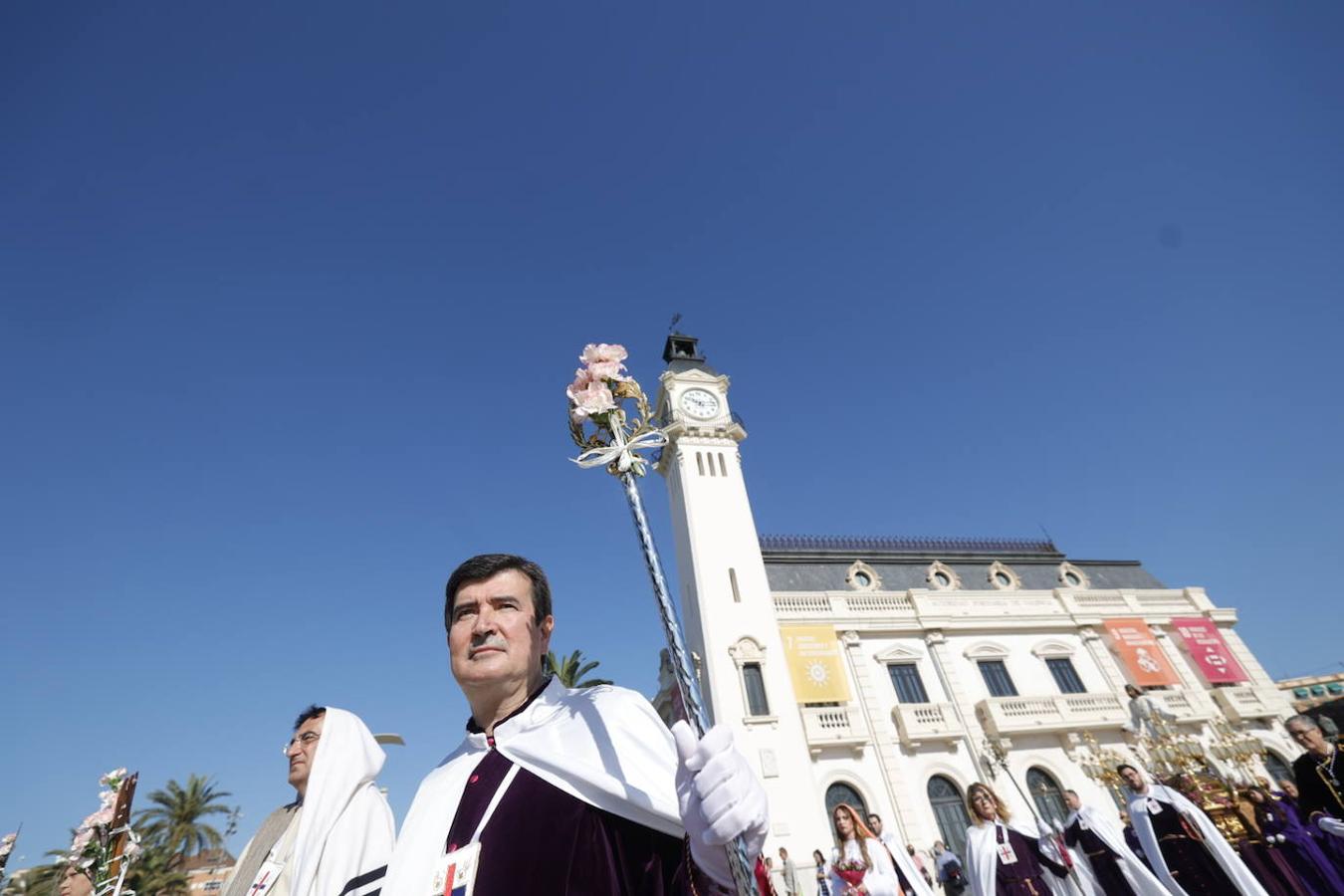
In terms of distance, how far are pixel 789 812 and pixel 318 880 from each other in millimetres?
17821

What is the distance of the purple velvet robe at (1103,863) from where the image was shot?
338 inches

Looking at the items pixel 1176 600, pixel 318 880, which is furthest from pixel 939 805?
pixel 318 880

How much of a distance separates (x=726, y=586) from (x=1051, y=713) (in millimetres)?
13094

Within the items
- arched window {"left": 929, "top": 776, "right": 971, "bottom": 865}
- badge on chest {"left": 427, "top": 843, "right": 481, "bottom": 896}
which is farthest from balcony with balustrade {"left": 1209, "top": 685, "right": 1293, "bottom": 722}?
badge on chest {"left": 427, "top": 843, "right": 481, "bottom": 896}

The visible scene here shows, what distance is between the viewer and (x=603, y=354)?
12.3 ft

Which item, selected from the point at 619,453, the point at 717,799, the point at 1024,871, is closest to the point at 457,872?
the point at 717,799

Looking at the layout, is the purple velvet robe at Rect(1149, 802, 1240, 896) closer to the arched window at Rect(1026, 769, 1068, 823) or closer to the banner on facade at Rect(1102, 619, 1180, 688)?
the arched window at Rect(1026, 769, 1068, 823)

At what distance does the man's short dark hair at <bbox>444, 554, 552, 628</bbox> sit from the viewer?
3.03m

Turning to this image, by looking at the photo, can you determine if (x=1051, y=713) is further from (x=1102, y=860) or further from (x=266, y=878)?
(x=266, y=878)

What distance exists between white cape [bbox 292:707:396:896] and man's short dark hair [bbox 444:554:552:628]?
1.56 metres

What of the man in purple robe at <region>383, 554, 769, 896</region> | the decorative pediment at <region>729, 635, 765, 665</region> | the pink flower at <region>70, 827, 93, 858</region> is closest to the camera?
the man in purple robe at <region>383, 554, 769, 896</region>

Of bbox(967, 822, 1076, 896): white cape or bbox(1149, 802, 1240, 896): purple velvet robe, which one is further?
bbox(1149, 802, 1240, 896): purple velvet robe

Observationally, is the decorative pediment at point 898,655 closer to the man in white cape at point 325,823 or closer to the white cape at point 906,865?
the white cape at point 906,865

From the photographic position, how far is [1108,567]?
2998 centimetres
